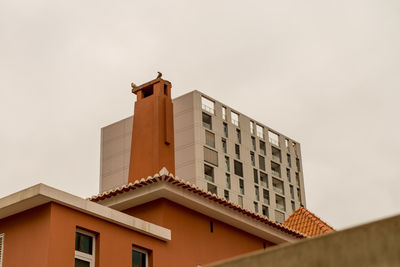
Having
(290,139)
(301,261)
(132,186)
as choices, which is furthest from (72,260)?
(290,139)

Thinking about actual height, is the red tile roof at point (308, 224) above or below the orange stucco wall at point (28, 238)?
above

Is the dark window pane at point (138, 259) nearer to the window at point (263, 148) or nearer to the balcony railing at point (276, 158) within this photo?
the window at point (263, 148)

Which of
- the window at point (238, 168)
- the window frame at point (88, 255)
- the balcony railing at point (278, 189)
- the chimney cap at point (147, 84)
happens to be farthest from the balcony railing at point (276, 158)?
the window frame at point (88, 255)

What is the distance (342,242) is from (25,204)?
29.8 ft

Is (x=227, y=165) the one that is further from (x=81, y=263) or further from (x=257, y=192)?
(x=81, y=263)

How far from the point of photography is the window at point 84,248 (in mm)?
13703

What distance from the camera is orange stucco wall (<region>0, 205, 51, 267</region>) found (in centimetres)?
1304

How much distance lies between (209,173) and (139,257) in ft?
169

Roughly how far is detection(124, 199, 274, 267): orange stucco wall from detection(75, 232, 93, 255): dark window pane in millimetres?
1960

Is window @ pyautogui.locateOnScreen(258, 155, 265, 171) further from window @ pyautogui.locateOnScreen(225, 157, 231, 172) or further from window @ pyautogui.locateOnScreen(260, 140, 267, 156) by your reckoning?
window @ pyautogui.locateOnScreen(225, 157, 231, 172)

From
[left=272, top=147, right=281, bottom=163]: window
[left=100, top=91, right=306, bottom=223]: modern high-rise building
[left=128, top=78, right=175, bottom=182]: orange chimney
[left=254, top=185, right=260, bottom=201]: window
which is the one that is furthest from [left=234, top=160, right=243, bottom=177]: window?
[left=128, top=78, right=175, bottom=182]: orange chimney

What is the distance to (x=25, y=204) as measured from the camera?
1350 centimetres

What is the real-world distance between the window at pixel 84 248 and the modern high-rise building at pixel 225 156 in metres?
48.7

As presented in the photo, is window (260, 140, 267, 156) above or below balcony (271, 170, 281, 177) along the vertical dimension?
above
